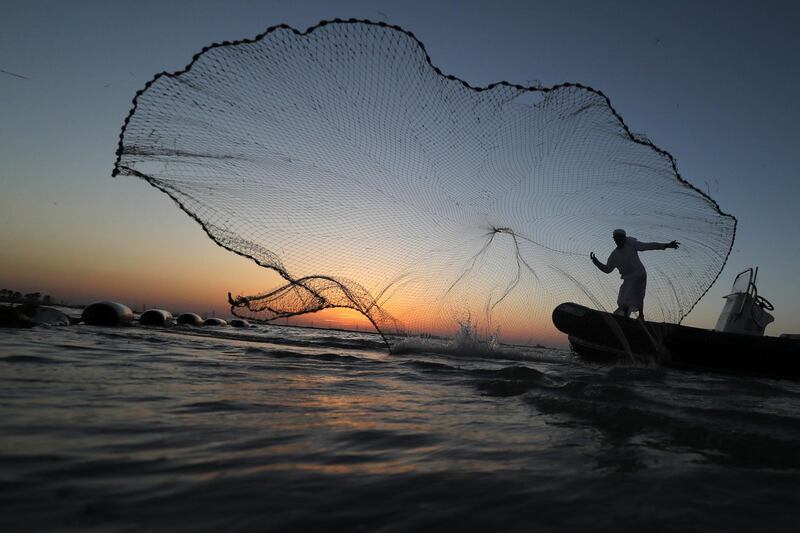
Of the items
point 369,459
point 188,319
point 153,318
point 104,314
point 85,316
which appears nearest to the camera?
point 369,459

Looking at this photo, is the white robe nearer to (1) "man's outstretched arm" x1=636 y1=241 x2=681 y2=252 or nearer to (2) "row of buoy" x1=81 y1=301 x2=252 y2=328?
(1) "man's outstretched arm" x1=636 y1=241 x2=681 y2=252

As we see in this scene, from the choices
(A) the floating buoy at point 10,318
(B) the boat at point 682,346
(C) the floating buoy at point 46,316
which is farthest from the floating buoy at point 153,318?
(B) the boat at point 682,346

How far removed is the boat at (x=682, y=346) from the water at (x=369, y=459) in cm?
789

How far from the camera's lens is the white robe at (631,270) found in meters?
11.9

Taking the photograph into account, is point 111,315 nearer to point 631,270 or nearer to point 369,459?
point 631,270

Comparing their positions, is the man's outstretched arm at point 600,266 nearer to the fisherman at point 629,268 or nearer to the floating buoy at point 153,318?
the fisherman at point 629,268

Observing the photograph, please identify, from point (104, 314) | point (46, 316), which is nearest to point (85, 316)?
point (104, 314)

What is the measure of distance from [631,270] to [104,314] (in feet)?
56.1

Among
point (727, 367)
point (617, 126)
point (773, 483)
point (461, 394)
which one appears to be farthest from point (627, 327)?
point (773, 483)

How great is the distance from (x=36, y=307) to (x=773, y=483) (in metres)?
16.3

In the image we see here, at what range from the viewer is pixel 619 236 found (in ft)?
38.5

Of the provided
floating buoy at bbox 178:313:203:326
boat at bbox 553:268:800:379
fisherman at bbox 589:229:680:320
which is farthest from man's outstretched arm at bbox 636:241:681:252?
floating buoy at bbox 178:313:203:326

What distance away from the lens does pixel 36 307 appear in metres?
13.2

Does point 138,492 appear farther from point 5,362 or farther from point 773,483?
point 5,362
